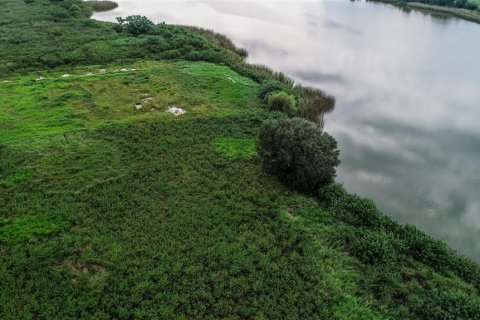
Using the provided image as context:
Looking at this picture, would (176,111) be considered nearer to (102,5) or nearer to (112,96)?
(112,96)

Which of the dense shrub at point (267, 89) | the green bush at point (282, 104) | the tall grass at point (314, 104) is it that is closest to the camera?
the green bush at point (282, 104)

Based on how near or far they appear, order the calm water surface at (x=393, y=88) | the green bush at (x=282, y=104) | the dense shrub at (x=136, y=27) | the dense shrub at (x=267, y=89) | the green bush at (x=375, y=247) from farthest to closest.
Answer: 1. the dense shrub at (x=136, y=27)
2. the dense shrub at (x=267, y=89)
3. the green bush at (x=282, y=104)
4. the calm water surface at (x=393, y=88)
5. the green bush at (x=375, y=247)

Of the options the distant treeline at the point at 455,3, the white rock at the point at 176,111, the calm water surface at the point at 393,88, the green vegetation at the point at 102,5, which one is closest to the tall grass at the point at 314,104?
the calm water surface at the point at 393,88

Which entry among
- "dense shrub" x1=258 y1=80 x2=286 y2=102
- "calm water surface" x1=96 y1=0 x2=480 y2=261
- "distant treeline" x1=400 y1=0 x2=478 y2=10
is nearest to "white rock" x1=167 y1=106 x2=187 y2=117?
"dense shrub" x1=258 y1=80 x2=286 y2=102

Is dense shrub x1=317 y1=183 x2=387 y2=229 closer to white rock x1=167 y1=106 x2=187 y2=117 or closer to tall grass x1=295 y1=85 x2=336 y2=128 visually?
tall grass x1=295 y1=85 x2=336 y2=128

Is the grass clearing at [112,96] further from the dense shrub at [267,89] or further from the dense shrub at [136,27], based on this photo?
the dense shrub at [136,27]

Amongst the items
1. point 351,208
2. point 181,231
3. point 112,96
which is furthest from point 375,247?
point 112,96

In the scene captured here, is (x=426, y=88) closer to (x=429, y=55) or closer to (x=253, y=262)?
(x=429, y=55)

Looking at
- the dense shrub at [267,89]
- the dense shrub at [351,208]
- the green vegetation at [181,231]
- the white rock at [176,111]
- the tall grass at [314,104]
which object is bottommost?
the green vegetation at [181,231]
